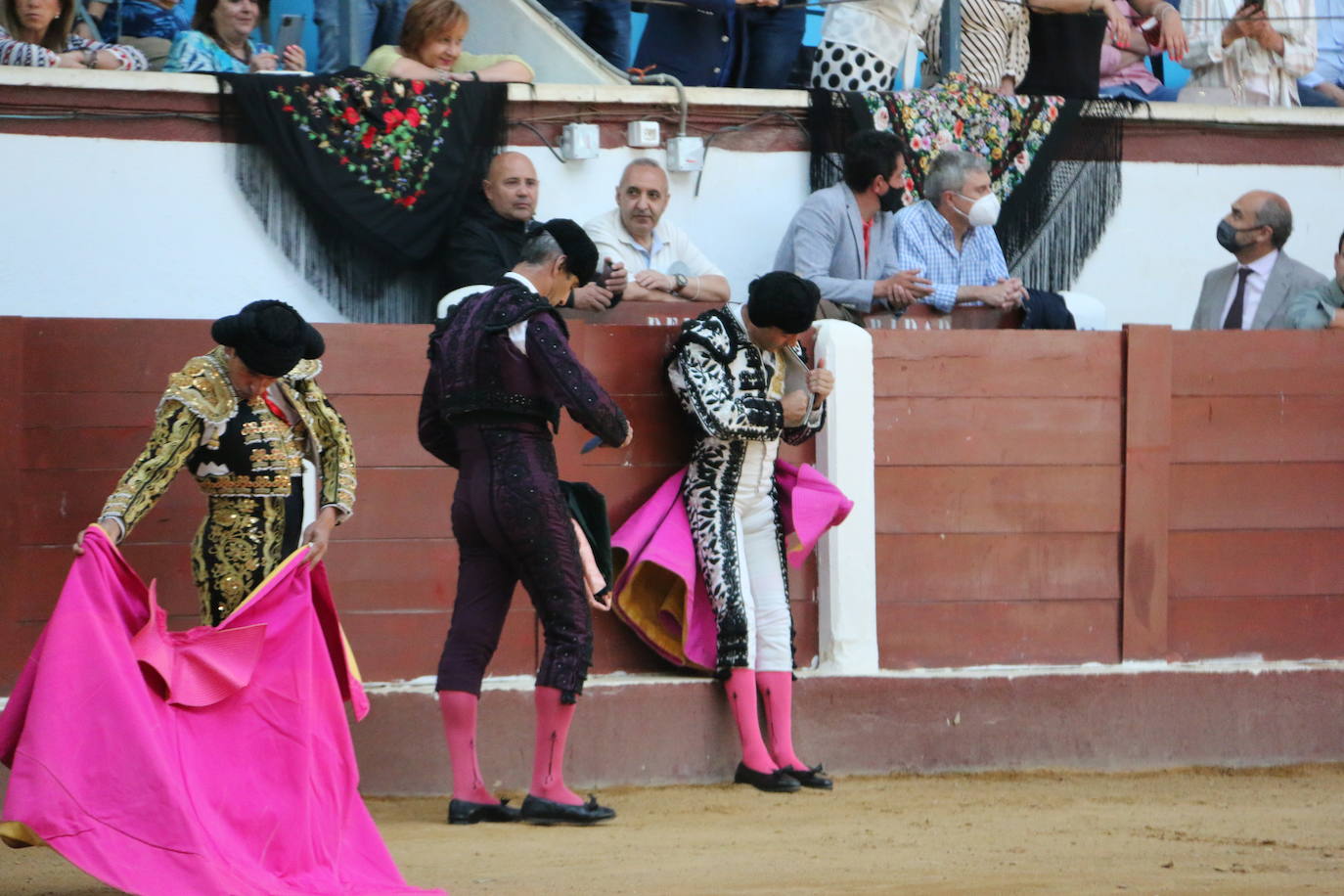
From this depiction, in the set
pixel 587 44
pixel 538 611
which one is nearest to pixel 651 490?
pixel 538 611

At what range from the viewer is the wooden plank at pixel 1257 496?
630cm

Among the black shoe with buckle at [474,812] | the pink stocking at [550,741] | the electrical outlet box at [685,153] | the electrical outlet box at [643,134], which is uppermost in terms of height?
the electrical outlet box at [643,134]

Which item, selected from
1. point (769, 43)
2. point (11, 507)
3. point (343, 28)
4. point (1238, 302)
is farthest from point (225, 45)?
point (1238, 302)

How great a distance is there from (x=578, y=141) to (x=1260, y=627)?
2.81m

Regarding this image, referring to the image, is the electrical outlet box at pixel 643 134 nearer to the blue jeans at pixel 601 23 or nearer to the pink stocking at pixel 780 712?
the blue jeans at pixel 601 23

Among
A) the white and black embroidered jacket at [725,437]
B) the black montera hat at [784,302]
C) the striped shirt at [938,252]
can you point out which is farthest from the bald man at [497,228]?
the striped shirt at [938,252]

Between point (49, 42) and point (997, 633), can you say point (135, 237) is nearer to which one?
point (49, 42)

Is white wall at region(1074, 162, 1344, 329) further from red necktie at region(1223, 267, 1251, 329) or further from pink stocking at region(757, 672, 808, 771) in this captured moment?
pink stocking at region(757, 672, 808, 771)

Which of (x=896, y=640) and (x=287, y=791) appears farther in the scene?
(x=896, y=640)

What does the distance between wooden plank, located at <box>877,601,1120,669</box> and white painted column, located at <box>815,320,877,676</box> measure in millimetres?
109

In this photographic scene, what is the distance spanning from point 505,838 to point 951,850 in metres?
1.06

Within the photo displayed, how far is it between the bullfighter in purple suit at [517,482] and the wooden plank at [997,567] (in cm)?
148

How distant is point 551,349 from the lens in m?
4.67

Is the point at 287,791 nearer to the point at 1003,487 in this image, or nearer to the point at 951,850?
the point at 951,850
